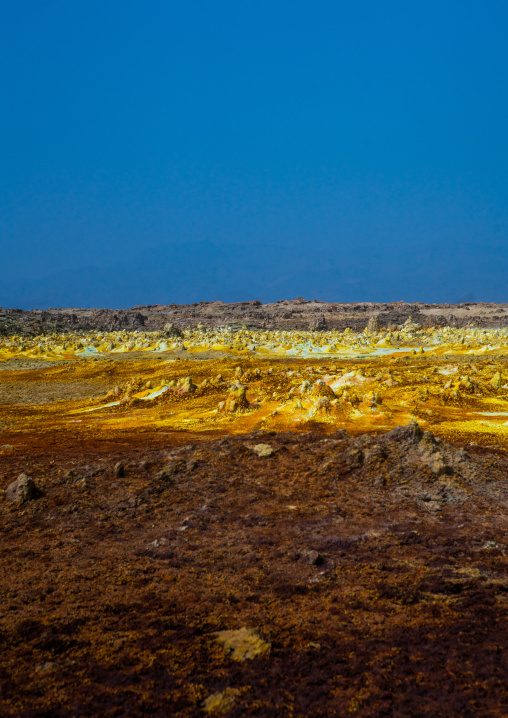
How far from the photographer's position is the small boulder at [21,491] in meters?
7.11

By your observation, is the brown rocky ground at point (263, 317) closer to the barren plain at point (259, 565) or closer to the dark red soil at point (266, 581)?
the barren plain at point (259, 565)

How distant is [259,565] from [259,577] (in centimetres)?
29

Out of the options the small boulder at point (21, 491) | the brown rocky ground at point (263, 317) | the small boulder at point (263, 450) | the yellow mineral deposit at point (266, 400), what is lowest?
the small boulder at point (21, 491)

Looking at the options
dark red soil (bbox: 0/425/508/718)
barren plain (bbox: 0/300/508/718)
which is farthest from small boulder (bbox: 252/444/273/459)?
dark red soil (bbox: 0/425/508/718)

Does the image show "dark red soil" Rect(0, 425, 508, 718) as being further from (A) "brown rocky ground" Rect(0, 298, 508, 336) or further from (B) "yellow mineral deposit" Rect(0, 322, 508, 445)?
(A) "brown rocky ground" Rect(0, 298, 508, 336)

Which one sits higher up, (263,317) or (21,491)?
(263,317)

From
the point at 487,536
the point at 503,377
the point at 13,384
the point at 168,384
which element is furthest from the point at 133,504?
the point at 13,384

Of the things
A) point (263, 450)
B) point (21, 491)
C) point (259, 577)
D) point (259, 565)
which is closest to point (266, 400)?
point (263, 450)

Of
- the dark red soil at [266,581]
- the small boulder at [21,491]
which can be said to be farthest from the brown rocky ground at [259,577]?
the small boulder at [21,491]

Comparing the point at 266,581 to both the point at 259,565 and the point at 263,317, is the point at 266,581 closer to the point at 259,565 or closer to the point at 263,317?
the point at 259,565

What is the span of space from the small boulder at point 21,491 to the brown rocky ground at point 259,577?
0.14m

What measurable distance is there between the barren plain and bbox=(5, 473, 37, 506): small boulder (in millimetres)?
26

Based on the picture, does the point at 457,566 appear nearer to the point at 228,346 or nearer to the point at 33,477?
the point at 33,477

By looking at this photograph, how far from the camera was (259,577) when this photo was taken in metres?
4.82
